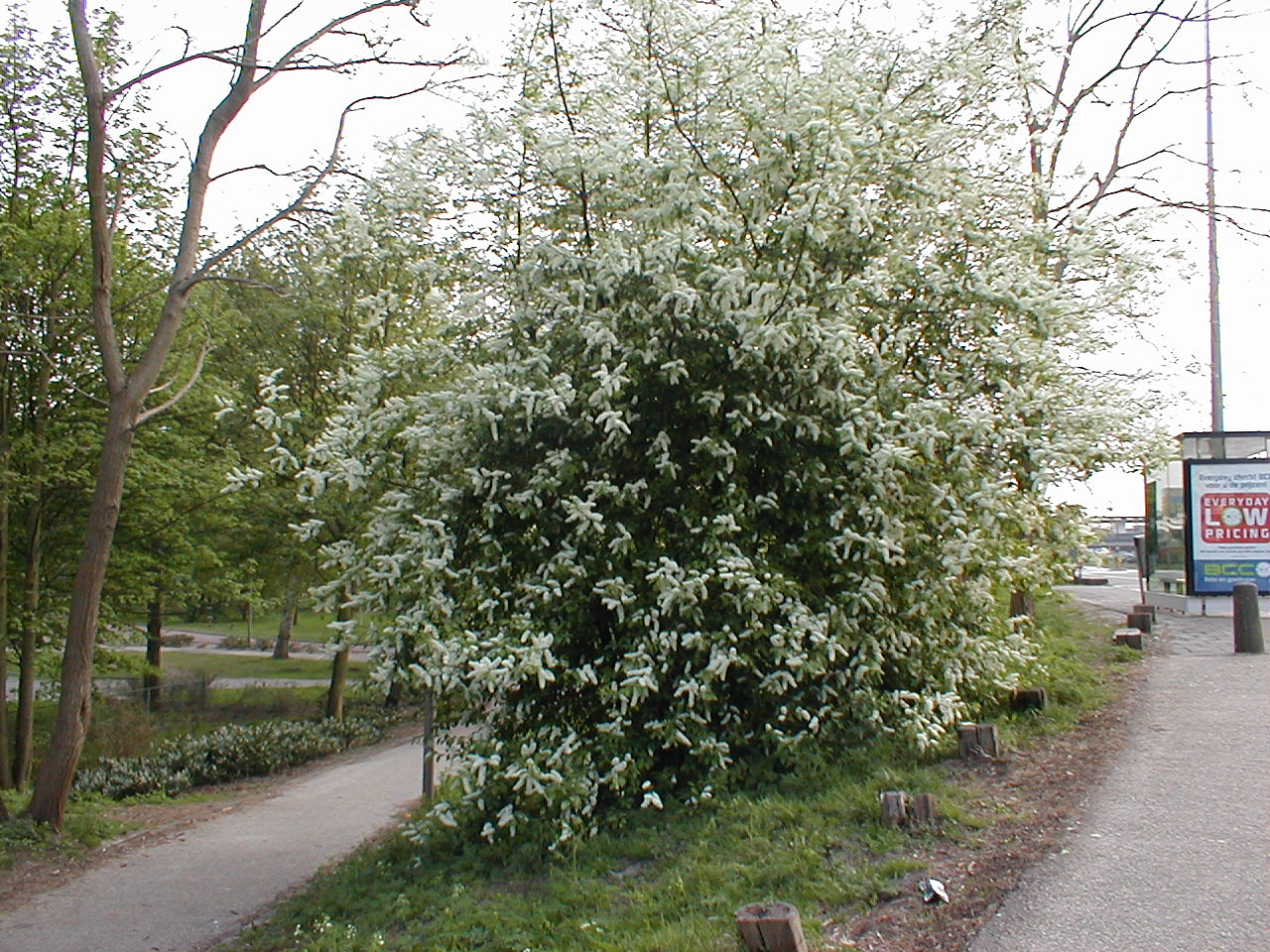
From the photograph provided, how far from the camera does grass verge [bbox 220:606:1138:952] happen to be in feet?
19.5

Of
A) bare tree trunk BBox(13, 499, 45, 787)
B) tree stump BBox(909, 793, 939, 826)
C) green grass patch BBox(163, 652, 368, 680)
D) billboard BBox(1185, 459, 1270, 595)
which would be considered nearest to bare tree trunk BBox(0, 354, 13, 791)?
bare tree trunk BBox(13, 499, 45, 787)

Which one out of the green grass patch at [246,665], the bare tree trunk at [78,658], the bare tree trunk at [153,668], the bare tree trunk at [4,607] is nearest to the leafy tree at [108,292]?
the bare tree trunk at [78,658]

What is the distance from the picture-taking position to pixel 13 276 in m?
14.5

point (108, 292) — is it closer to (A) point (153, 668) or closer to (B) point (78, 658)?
(B) point (78, 658)

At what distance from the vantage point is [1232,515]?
1554 cm

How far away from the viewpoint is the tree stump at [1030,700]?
902cm

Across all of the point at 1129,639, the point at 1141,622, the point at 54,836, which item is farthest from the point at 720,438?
the point at 1141,622

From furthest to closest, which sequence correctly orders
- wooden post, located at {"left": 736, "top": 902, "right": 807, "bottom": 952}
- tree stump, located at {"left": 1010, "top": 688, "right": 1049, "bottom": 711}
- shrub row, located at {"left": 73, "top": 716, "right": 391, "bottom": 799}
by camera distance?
shrub row, located at {"left": 73, "top": 716, "right": 391, "bottom": 799} < tree stump, located at {"left": 1010, "top": 688, "right": 1049, "bottom": 711} < wooden post, located at {"left": 736, "top": 902, "right": 807, "bottom": 952}

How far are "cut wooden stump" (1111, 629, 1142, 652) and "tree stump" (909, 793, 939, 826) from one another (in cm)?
744

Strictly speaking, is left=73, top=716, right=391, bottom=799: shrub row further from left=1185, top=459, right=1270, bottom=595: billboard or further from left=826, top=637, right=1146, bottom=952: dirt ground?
left=1185, top=459, right=1270, bottom=595: billboard

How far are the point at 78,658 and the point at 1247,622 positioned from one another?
A: 12330mm

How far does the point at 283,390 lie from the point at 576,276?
92.7 inches

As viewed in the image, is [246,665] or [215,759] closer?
[215,759]

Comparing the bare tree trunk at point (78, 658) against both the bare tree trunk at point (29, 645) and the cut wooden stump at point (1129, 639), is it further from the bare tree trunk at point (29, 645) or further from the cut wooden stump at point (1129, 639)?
the cut wooden stump at point (1129, 639)
